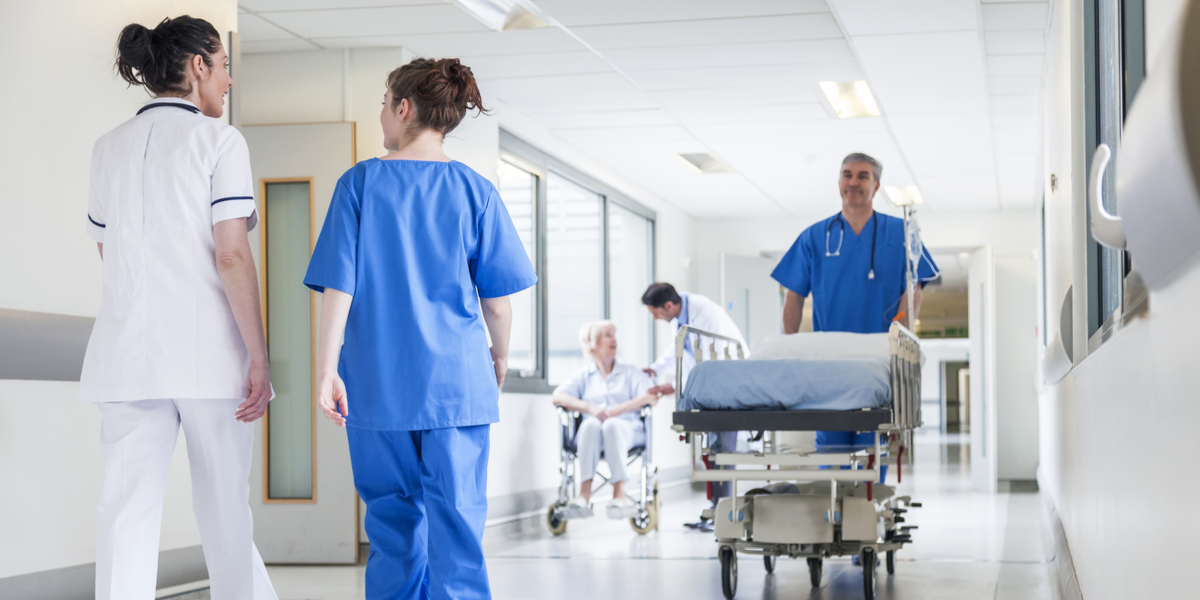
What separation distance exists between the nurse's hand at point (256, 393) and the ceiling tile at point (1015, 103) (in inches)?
184

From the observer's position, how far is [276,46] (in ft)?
16.5

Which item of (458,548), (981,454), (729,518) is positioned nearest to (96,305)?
(458,548)

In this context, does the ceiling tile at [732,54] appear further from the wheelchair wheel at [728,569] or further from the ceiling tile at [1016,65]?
the wheelchair wheel at [728,569]

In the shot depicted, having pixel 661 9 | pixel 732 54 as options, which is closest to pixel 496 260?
pixel 661 9

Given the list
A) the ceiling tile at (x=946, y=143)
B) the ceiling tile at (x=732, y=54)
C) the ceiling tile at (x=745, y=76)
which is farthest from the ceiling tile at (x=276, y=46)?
the ceiling tile at (x=946, y=143)

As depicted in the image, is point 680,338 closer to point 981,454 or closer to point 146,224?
point 146,224

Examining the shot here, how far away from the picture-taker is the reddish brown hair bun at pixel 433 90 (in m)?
2.28

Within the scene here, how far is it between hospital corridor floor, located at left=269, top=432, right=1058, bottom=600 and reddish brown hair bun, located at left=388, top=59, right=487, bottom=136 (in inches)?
82.3

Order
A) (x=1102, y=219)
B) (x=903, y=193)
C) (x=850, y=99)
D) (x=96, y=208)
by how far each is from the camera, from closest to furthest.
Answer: (x=1102, y=219) → (x=96, y=208) → (x=850, y=99) → (x=903, y=193)

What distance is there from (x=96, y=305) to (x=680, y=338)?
1.74 metres

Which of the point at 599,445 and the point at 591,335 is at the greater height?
the point at 591,335

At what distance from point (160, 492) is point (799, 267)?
2838 millimetres

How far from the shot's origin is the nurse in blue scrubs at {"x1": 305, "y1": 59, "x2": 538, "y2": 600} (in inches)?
85.5

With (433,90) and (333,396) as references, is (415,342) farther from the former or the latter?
(433,90)
